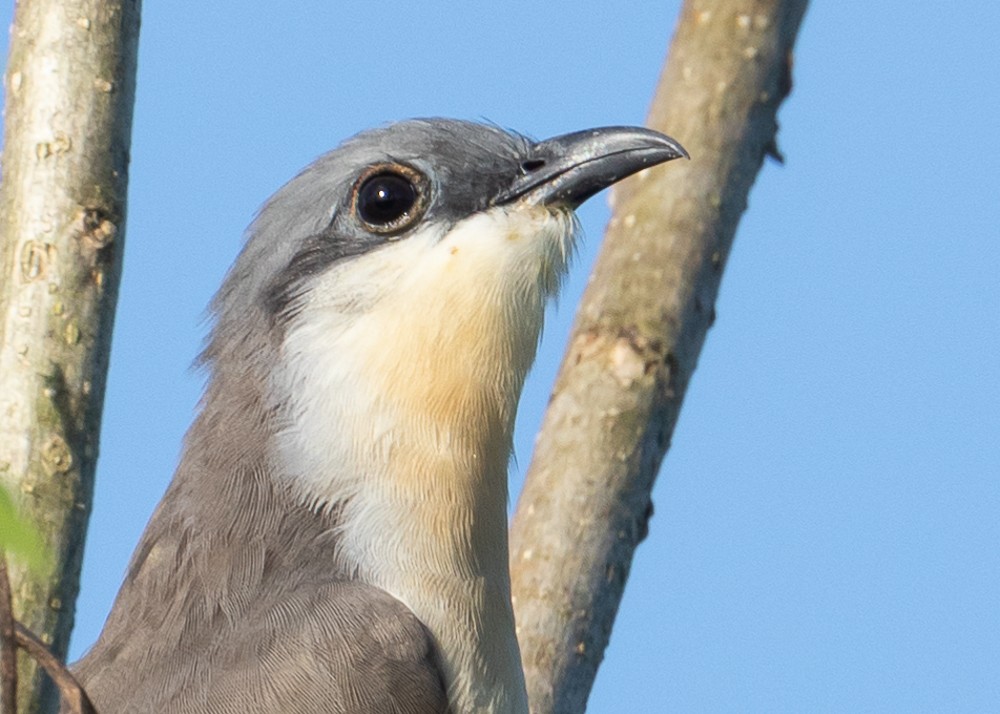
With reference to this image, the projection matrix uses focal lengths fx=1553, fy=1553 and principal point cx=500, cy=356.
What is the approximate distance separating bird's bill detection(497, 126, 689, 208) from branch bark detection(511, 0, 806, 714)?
32.2 inches

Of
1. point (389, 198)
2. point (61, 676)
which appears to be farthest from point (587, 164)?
point (61, 676)

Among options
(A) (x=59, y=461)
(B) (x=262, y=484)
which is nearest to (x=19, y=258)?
(A) (x=59, y=461)

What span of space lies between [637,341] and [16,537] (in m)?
4.35

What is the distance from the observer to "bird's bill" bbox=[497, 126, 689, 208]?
19.4ft

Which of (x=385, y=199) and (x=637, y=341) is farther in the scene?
(x=637, y=341)

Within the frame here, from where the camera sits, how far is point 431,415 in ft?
17.9

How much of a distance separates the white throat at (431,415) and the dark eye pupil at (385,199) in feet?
0.42

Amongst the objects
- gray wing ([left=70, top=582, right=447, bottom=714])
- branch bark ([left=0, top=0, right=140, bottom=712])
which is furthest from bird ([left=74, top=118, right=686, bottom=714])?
branch bark ([left=0, top=0, right=140, bottom=712])

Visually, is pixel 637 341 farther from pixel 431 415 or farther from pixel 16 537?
pixel 16 537

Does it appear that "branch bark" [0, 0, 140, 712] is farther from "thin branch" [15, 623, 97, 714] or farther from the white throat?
"thin branch" [15, 623, 97, 714]

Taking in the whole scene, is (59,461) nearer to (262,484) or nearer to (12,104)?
(262,484)

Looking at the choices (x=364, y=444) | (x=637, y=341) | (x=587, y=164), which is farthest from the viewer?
(x=637, y=341)

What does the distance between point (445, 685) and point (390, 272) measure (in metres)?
1.50

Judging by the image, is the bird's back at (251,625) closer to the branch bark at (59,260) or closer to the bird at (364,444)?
the bird at (364,444)
